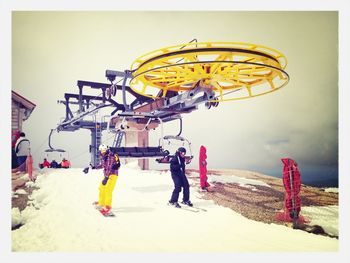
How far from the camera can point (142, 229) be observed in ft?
12.5

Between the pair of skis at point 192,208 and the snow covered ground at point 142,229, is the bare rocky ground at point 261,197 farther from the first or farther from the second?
the pair of skis at point 192,208

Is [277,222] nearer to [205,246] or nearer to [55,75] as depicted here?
[205,246]

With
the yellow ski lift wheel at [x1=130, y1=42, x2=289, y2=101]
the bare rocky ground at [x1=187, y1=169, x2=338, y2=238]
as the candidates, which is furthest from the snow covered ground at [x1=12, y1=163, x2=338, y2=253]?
the yellow ski lift wheel at [x1=130, y1=42, x2=289, y2=101]

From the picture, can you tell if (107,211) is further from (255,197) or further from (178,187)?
(255,197)

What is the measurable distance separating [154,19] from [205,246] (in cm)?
334

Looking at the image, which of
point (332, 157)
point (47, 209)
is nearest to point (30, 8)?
point (47, 209)

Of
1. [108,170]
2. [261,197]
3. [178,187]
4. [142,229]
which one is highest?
[108,170]

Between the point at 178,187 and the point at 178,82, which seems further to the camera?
the point at 178,187

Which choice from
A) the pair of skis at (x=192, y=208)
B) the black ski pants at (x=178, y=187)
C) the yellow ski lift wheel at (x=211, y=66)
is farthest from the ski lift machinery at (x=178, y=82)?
the pair of skis at (x=192, y=208)

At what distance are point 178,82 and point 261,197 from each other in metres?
2.71

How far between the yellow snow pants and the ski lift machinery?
0.43m

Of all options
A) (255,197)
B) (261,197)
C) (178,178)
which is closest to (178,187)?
(178,178)

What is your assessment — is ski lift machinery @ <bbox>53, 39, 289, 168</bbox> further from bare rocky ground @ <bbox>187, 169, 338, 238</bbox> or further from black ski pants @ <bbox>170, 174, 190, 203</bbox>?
bare rocky ground @ <bbox>187, 169, 338, 238</bbox>

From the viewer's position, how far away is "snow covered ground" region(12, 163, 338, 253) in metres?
3.57
